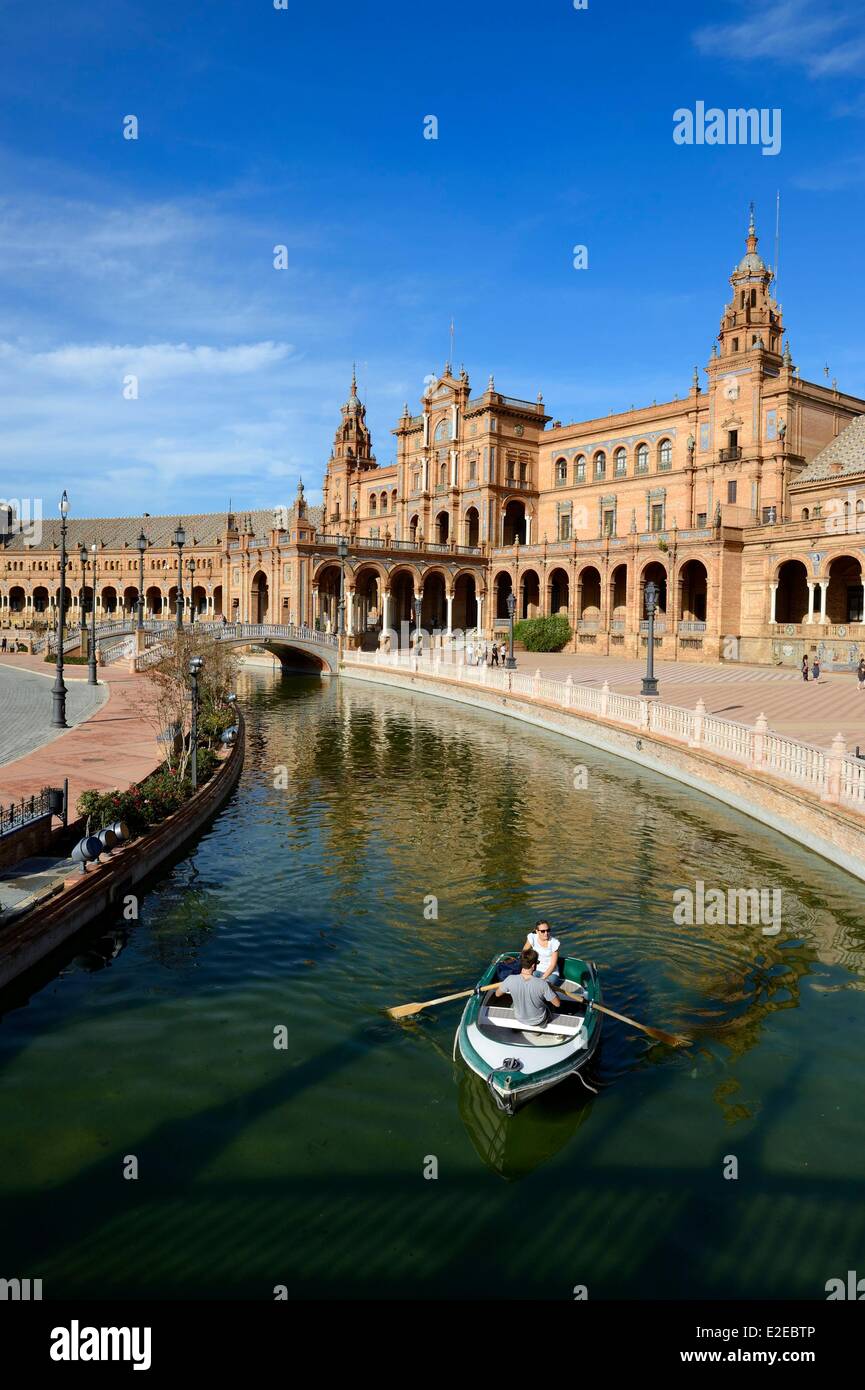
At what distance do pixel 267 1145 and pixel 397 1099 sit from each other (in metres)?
1.33

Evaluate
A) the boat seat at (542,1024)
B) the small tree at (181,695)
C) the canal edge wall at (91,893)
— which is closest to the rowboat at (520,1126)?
the boat seat at (542,1024)

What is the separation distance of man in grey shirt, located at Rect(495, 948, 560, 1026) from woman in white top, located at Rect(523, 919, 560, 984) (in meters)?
0.41

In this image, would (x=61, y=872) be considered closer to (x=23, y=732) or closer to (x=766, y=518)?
(x=23, y=732)

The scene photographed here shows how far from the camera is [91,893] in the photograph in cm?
1235

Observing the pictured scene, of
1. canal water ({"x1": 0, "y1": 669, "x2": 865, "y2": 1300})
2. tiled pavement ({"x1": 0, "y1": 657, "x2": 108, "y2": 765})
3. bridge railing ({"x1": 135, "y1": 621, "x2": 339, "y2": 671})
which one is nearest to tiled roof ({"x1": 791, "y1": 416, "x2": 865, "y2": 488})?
bridge railing ({"x1": 135, "y1": 621, "x2": 339, "y2": 671})

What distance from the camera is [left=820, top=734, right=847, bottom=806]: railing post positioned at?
15.3 m

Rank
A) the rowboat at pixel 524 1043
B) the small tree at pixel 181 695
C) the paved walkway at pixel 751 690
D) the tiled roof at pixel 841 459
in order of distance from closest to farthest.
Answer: the rowboat at pixel 524 1043 < the small tree at pixel 181 695 < the paved walkway at pixel 751 690 < the tiled roof at pixel 841 459

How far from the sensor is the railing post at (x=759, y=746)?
733 inches

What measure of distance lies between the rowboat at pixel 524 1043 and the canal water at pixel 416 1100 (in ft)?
1.42

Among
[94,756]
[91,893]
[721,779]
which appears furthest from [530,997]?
[94,756]

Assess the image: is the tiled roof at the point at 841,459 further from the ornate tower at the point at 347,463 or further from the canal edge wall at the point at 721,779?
the ornate tower at the point at 347,463

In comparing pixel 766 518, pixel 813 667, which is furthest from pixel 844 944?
pixel 766 518

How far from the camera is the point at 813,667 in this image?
137 ft

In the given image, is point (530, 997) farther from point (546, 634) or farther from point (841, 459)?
point (841, 459)
